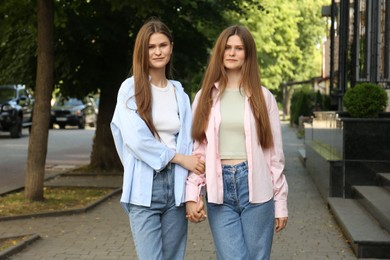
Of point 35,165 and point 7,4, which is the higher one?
point 7,4

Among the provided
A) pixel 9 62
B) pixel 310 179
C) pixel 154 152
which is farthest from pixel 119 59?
pixel 154 152

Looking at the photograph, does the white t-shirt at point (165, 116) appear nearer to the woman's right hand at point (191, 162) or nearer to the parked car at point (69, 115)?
the woman's right hand at point (191, 162)

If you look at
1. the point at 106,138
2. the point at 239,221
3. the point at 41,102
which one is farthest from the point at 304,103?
the point at 239,221

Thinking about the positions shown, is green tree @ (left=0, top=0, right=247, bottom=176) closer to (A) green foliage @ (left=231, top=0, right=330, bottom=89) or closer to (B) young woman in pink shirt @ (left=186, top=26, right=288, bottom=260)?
(A) green foliage @ (left=231, top=0, right=330, bottom=89)

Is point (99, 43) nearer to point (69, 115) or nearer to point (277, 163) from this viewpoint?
point (277, 163)

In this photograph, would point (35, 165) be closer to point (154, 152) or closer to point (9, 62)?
point (9, 62)

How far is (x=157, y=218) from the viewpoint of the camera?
12.5 feet

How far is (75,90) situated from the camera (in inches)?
590

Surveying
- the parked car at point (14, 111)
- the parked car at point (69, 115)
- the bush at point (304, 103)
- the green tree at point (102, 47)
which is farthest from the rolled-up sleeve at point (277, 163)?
the parked car at point (69, 115)

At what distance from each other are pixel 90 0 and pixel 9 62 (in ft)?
8.32

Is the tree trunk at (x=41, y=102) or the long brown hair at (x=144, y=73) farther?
the tree trunk at (x=41, y=102)

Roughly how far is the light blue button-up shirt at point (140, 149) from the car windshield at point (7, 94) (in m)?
26.0

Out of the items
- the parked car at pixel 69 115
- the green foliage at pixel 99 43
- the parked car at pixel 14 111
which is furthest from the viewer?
the parked car at pixel 69 115

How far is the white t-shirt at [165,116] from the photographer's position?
3.83 meters
